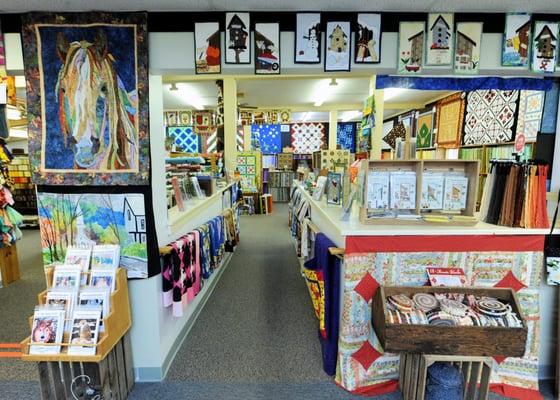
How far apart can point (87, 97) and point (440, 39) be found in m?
2.35

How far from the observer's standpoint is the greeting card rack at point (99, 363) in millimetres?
1765

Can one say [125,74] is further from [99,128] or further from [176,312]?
[176,312]

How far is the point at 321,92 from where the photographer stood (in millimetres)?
8133

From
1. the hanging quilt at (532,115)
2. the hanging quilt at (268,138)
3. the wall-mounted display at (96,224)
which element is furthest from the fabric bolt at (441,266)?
the hanging quilt at (268,138)

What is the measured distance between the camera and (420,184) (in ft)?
7.16

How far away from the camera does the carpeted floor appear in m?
2.14

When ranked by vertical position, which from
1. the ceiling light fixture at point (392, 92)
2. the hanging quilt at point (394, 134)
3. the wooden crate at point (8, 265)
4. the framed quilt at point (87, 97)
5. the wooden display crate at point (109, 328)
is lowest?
the wooden crate at point (8, 265)

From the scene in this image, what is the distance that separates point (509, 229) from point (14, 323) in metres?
4.49

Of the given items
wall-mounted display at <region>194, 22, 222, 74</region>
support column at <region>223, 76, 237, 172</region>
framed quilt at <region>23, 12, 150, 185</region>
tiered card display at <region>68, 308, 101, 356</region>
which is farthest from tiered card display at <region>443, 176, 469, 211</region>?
support column at <region>223, 76, 237, 172</region>

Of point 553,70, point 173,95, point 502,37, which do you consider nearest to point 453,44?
point 502,37

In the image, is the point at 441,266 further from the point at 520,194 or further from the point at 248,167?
the point at 248,167

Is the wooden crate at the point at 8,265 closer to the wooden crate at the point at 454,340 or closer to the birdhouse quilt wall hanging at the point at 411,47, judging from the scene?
the wooden crate at the point at 454,340

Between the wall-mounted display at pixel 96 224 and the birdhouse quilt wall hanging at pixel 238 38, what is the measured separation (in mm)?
1133

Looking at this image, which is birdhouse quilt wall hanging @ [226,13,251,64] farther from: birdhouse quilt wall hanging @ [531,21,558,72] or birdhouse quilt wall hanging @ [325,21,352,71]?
birdhouse quilt wall hanging @ [531,21,558,72]
